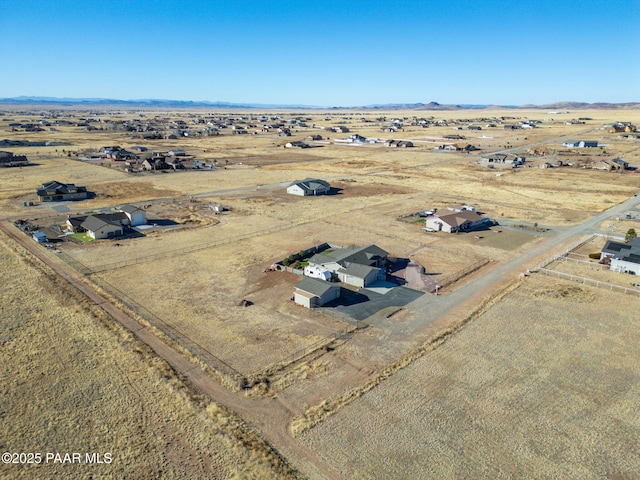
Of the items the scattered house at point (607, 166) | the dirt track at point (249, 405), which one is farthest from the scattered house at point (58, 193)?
the scattered house at point (607, 166)

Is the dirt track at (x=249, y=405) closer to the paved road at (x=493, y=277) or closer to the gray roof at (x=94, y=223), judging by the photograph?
the paved road at (x=493, y=277)

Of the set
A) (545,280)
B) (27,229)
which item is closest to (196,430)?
(545,280)

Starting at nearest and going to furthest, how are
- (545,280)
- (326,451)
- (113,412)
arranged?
1. (326,451)
2. (113,412)
3. (545,280)

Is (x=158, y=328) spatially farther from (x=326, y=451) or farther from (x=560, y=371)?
(x=560, y=371)

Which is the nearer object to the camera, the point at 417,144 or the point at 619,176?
the point at 619,176

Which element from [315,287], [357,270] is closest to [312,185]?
[357,270]
